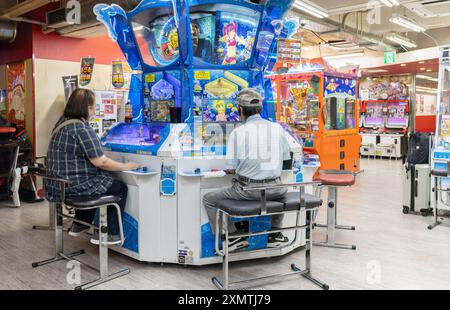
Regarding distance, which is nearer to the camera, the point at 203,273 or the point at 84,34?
the point at 203,273

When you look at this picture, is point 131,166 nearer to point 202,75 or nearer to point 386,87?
point 202,75

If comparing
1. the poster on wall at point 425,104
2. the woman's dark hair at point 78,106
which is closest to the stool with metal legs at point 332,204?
the woman's dark hair at point 78,106

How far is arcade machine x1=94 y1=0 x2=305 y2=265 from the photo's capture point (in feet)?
12.5

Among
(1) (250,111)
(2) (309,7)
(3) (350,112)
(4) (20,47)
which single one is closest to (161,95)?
(1) (250,111)

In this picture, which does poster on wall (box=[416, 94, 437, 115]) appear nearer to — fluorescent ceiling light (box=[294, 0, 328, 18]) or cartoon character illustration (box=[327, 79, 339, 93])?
cartoon character illustration (box=[327, 79, 339, 93])

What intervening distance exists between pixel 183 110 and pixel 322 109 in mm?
4630

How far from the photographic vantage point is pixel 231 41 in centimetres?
459

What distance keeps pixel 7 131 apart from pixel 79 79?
1420 millimetres

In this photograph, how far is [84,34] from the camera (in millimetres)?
7422

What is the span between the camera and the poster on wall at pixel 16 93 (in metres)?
7.46

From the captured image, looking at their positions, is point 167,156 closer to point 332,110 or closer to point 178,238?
point 178,238

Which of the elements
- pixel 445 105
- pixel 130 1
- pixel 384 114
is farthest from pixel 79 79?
pixel 384 114

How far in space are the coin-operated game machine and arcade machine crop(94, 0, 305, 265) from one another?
228 centimetres

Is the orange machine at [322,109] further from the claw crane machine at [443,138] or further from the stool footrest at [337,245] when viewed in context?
the stool footrest at [337,245]
